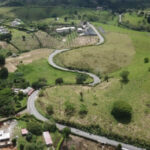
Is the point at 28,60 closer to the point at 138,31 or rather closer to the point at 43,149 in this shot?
the point at 43,149

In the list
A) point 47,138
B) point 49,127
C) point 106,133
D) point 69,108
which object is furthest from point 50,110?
point 106,133

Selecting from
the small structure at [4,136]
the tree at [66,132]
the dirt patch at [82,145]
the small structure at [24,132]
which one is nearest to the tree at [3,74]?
the small structure at [4,136]

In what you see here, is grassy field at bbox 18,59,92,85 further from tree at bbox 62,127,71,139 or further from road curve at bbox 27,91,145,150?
tree at bbox 62,127,71,139

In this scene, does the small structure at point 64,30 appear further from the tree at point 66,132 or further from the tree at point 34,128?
the tree at point 66,132

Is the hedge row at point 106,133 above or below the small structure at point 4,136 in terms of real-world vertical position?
below

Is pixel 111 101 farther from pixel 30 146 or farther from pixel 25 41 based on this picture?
pixel 25 41
